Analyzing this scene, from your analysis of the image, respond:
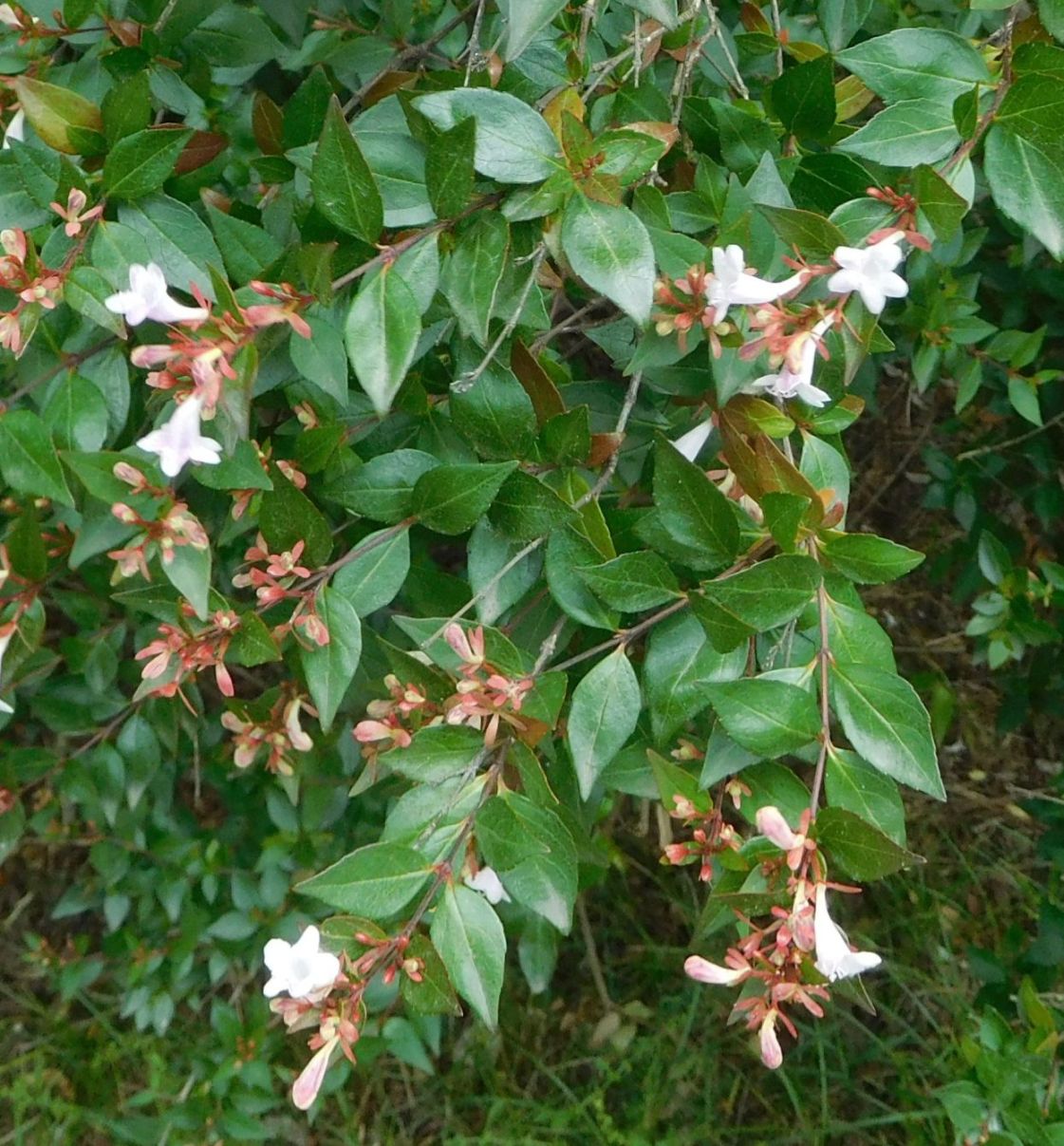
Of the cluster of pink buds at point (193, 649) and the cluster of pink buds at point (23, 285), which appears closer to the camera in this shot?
the cluster of pink buds at point (23, 285)

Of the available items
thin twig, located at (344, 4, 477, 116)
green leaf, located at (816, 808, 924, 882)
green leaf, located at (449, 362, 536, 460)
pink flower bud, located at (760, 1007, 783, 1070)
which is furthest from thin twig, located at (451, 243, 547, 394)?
pink flower bud, located at (760, 1007, 783, 1070)

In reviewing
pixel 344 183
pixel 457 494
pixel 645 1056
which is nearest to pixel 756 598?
pixel 457 494

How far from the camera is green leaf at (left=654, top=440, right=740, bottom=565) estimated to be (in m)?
0.96

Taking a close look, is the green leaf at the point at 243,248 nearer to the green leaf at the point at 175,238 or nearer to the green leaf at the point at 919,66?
the green leaf at the point at 175,238

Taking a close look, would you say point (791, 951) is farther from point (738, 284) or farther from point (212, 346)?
point (212, 346)

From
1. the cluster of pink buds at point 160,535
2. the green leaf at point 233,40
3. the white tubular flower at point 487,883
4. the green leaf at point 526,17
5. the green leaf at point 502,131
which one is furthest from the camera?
the green leaf at point 233,40

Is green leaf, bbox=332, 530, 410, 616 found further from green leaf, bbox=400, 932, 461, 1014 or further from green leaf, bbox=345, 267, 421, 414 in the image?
green leaf, bbox=400, 932, 461, 1014

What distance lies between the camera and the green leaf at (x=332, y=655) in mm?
1023

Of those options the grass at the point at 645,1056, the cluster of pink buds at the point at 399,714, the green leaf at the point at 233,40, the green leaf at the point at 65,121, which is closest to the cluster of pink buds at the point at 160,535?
the cluster of pink buds at the point at 399,714

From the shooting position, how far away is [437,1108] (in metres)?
2.72

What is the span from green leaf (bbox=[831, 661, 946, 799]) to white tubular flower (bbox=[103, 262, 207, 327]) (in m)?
0.69

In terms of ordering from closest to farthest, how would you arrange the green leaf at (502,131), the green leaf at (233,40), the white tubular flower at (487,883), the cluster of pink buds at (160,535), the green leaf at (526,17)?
the green leaf at (526,17) < the green leaf at (502,131) < the cluster of pink buds at (160,535) < the white tubular flower at (487,883) < the green leaf at (233,40)

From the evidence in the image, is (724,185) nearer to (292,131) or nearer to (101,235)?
(292,131)

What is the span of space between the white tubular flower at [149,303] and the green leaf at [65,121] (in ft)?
0.96
